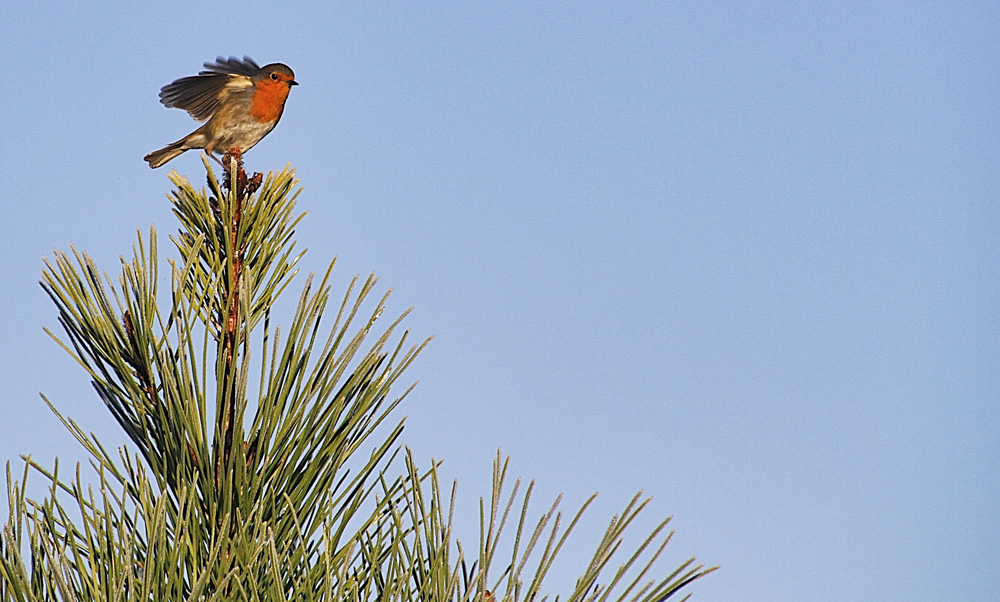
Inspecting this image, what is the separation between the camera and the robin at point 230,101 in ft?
19.9

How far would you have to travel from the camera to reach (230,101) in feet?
19.9

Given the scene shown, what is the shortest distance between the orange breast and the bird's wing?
10 cm

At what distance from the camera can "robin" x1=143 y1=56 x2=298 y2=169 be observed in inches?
239

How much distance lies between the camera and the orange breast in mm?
6086

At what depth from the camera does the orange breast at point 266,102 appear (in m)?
6.09

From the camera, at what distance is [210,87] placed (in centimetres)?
625

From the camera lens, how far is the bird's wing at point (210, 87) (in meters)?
6.18

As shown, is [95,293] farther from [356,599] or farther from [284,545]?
[356,599]

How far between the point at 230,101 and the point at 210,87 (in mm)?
293

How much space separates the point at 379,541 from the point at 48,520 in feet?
2.11

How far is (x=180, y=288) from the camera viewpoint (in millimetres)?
2066

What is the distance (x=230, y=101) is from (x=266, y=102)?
226 mm

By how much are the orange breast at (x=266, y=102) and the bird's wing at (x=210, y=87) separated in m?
0.10

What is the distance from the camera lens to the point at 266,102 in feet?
20.0
